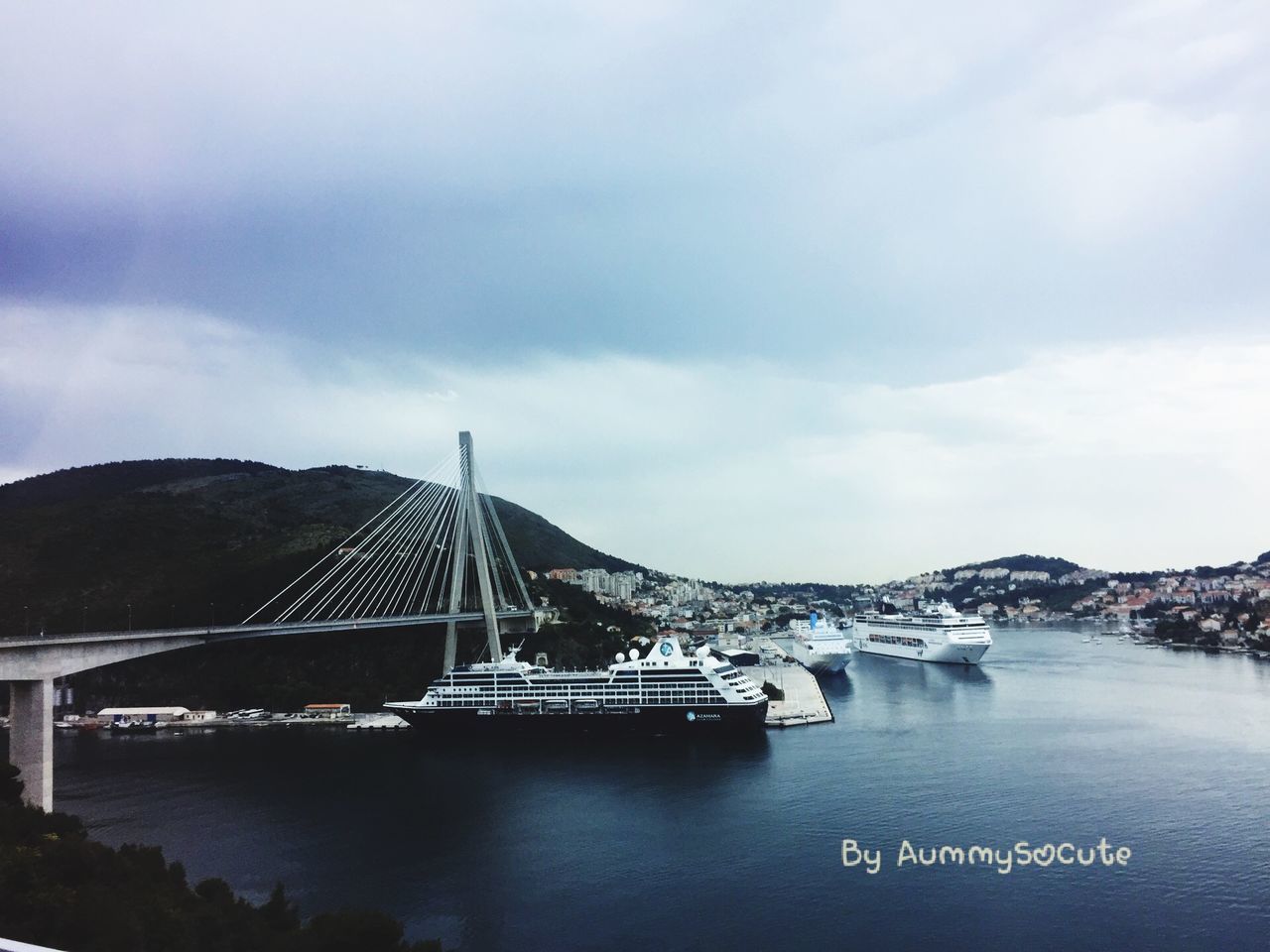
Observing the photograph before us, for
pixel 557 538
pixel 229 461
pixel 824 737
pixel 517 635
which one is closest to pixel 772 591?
pixel 557 538

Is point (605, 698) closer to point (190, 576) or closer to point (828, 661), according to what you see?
point (828, 661)

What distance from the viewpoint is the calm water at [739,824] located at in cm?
1050

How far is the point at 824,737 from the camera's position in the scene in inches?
870

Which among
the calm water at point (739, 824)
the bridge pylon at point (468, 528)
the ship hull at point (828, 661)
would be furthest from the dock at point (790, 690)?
the bridge pylon at point (468, 528)

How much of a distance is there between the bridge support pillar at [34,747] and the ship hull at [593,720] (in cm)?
1247

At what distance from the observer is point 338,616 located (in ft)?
106

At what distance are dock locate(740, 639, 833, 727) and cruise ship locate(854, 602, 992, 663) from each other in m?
6.64

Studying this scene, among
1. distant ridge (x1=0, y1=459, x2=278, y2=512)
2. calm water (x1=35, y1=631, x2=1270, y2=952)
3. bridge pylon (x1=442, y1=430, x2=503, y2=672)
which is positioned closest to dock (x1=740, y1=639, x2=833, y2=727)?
calm water (x1=35, y1=631, x2=1270, y2=952)

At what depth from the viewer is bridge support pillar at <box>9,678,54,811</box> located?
12.6 meters

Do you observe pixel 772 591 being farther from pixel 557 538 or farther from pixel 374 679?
pixel 374 679

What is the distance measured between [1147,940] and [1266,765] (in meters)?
11.1

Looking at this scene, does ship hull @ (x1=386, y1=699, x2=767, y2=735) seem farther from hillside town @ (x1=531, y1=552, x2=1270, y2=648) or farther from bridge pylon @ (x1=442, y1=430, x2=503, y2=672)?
hillside town @ (x1=531, y1=552, x2=1270, y2=648)

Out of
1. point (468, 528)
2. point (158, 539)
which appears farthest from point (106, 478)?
point (468, 528)

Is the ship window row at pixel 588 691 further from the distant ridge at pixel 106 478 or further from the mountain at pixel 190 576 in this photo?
the distant ridge at pixel 106 478
